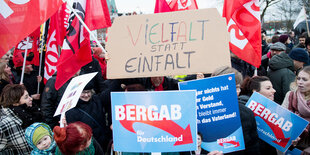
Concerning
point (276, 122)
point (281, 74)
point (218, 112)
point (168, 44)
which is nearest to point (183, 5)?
point (281, 74)

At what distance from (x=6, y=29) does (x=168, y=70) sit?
1701 millimetres

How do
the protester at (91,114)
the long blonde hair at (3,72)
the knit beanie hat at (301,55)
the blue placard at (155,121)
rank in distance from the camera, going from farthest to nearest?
the knit beanie hat at (301,55), the long blonde hair at (3,72), the protester at (91,114), the blue placard at (155,121)

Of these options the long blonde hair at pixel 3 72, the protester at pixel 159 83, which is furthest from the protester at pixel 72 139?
the long blonde hair at pixel 3 72

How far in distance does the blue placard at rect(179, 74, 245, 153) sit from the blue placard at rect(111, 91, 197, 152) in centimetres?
28

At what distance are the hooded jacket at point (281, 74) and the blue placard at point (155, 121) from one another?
115 inches

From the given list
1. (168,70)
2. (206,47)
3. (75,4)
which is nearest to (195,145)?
(168,70)

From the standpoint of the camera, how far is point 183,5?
4.99 meters

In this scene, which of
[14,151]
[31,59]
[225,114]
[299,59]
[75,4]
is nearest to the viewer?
[225,114]

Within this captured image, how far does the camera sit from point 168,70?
8.38 feet

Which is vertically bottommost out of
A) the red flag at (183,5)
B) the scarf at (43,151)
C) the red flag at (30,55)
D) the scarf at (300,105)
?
the scarf at (43,151)

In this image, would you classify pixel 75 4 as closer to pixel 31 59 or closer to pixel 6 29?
pixel 6 29

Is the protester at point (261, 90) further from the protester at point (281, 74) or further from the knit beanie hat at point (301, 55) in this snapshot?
the knit beanie hat at point (301, 55)

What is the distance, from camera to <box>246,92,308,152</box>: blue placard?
2.69 m

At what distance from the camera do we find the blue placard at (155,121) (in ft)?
7.00
